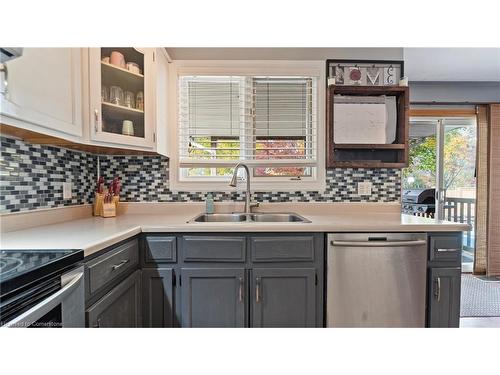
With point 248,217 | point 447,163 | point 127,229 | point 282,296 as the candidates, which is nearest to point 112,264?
point 127,229

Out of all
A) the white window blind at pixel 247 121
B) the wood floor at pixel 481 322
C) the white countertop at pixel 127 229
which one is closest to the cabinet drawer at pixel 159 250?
the white countertop at pixel 127 229

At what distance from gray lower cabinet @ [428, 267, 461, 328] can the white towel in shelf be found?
104 centimetres

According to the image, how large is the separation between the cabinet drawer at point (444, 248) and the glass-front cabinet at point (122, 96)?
190 centimetres

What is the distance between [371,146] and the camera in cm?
207

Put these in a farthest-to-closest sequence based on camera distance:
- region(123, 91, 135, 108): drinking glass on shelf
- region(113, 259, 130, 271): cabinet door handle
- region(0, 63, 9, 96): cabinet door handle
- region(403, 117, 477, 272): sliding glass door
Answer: region(403, 117, 477, 272): sliding glass door, region(123, 91, 135, 108): drinking glass on shelf, region(113, 259, 130, 271): cabinet door handle, region(0, 63, 9, 96): cabinet door handle

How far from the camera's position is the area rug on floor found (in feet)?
7.98

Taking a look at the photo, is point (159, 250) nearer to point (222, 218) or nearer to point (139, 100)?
point (222, 218)

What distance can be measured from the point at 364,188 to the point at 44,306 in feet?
6.90

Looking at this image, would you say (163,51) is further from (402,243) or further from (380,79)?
(402,243)

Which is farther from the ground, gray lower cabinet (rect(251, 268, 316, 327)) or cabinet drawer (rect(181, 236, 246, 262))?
cabinet drawer (rect(181, 236, 246, 262))

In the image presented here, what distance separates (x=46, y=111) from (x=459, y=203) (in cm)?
464

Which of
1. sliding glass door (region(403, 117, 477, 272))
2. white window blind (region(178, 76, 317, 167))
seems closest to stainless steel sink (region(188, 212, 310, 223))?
white window blind (region(178, 76, 317, 167))

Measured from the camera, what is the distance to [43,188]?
4.98 ft

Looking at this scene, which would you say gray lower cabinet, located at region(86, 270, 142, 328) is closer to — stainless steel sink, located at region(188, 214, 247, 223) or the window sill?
stainless steel sink, located at region(188, 214, 247, 223)
